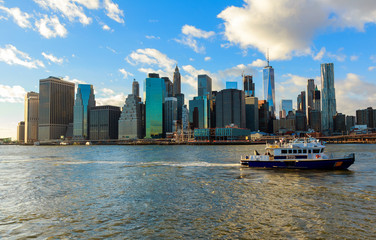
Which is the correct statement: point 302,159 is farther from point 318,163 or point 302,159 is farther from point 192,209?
point 192,209

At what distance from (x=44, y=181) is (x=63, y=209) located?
2283 cm

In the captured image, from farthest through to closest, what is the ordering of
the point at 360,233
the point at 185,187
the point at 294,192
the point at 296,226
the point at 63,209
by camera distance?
1. the point at 185,187
2. the point at 294,192
3. the point at 63,209
4. the point at 296,226
5. the point at 360,233

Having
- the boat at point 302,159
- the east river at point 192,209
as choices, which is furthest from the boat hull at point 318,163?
the east river at point 192,209

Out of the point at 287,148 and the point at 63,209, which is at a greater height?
the point at 287,148

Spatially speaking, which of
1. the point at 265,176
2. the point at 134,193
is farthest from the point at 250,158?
the point at 134,193

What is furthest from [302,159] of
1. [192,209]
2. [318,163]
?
[192,209]

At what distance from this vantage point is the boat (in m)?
59.4

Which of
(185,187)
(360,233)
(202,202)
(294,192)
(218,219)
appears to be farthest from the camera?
(185,187)

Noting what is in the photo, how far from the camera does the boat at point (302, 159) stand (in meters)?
59.4

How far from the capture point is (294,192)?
37188mm

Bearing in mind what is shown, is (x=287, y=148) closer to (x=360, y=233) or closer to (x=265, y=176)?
(x=265, y=176)

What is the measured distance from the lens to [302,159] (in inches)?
2376

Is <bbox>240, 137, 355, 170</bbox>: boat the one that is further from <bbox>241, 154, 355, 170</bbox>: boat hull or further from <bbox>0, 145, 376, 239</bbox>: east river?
<bbox>0, 145, 376, 239</bbox>: east river

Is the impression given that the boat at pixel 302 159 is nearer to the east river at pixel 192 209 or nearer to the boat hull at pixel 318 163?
the boat hull at pixel 318 163
